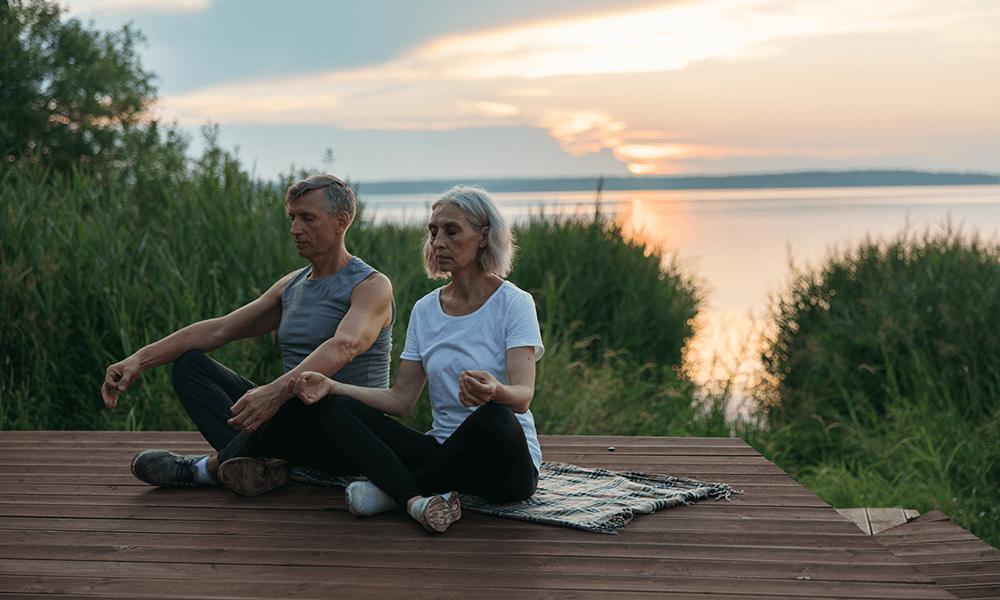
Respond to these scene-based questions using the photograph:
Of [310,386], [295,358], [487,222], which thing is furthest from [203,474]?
[487,222]

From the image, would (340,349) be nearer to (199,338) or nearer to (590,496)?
(199,338)

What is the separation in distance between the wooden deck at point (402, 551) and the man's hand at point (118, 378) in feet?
1.21

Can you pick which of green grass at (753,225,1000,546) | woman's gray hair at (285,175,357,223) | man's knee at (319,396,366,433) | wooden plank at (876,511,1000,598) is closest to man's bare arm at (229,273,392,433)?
man's knee at (319,396,366,433)

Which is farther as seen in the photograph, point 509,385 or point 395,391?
point 395,391

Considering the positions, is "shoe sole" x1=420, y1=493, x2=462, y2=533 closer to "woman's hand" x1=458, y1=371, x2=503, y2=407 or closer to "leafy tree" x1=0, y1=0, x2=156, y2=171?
"woman's hand" x1=458, y1=371, x2=503, y2=407

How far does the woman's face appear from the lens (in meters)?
2.55

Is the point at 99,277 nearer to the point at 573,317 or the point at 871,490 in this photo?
the point at 573,317

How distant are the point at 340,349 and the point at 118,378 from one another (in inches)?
31.7

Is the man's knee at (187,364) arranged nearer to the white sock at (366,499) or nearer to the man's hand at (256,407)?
the man's hand at (256,407)

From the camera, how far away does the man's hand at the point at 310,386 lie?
254 cm

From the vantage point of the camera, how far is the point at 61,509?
2691 mm

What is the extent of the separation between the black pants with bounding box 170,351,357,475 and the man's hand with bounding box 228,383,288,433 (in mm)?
138

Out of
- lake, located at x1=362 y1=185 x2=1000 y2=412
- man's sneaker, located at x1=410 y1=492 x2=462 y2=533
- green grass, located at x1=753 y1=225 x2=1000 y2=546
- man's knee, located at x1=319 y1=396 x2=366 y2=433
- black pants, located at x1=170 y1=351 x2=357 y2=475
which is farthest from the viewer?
lake, located at x1=362 y1=185 x2=1000 y2=412

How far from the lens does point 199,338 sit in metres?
2.99
